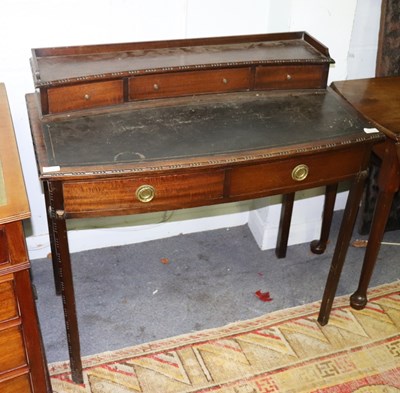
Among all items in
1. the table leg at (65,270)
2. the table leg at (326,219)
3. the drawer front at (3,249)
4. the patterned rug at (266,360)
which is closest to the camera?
the drawer front at (3,249)

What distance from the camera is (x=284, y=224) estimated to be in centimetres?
280

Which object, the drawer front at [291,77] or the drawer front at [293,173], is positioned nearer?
the drawer front at [293,173]

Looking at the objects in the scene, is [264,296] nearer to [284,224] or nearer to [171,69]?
[284,224]

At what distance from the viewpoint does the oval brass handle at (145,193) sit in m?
1.76

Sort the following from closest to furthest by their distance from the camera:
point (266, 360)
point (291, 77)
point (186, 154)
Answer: point (186, 154) → point (291, 77) → point (266, 360)

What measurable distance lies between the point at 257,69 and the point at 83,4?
75 centimetres

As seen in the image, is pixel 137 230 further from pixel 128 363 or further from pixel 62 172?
pixel 62 172

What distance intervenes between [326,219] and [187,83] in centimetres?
113

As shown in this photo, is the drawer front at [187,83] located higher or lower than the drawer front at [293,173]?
higher

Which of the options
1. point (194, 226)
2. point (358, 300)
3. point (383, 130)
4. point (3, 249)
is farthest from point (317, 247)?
point (3, 249)

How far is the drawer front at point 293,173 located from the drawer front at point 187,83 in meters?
0.44

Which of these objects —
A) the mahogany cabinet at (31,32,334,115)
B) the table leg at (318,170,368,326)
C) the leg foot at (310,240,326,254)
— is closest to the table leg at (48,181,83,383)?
the mahogany cabinet at (31,32,334,115)

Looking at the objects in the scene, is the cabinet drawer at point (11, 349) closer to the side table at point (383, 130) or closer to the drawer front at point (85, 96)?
the drawer front at point (85, 96)

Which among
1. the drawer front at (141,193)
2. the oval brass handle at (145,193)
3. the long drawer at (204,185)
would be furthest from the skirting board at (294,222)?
the oval brass handle at (145,193)
